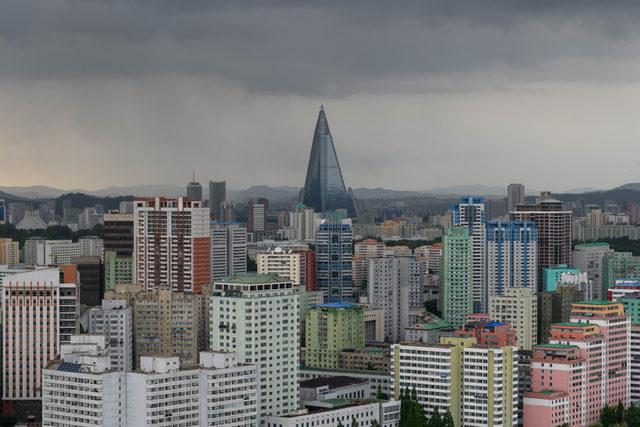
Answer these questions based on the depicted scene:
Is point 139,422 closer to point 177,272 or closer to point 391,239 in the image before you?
point 177,272

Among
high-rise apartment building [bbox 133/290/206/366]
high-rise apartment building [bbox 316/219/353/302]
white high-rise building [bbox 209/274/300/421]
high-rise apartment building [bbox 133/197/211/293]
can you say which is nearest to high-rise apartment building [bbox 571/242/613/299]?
high-rise apartment building [bbox 316/219/353/302]

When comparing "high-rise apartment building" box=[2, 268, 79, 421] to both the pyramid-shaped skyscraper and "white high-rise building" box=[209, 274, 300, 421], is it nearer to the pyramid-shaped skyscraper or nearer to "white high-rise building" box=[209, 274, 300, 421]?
"white high-rise building" box=[209, 274, 300, 421]

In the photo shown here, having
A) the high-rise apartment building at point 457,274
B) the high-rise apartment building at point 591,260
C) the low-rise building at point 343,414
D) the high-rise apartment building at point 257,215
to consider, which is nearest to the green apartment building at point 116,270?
the high-rise apartment building at point 457,274

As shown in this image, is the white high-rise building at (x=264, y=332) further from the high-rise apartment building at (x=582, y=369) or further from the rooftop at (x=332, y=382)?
the high-rise apartment building at (x=582, y=369)

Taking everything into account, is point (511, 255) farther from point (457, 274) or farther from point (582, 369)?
point (582, 369)

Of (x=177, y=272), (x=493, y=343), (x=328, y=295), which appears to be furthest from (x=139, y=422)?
(x=328, y=295)

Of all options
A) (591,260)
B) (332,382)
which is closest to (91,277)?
(332,382)
